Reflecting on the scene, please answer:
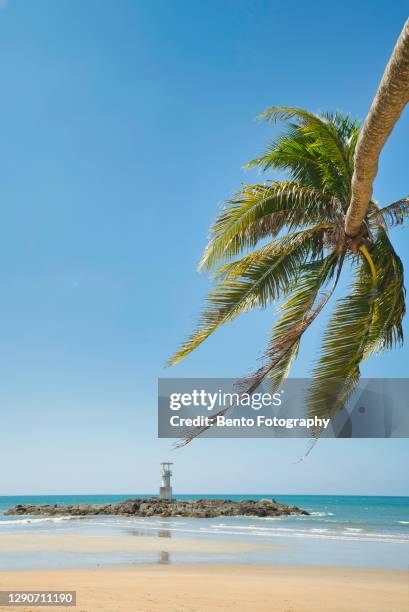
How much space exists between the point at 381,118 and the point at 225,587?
10.5 metres

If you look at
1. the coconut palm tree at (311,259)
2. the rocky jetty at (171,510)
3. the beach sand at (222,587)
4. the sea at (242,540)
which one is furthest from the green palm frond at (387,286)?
the rocky jetty at (171,510)

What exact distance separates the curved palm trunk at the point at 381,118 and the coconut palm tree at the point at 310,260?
2001mm

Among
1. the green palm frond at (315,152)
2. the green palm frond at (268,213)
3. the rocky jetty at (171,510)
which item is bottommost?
the rocky jetty at (171,510)

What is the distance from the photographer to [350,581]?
13.6m

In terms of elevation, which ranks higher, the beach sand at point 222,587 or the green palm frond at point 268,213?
the green palm frond at point 268,213

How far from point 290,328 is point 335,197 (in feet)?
5.47

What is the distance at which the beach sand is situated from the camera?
1058 centimetres

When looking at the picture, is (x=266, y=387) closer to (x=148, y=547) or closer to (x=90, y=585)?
(x=90, y=585)

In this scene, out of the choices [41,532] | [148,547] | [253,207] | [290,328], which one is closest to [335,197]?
[253,207]

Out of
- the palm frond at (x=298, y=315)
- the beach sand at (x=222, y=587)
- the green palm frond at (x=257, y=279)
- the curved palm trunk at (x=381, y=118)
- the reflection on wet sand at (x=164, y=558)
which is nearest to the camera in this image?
the curved palm trunk at (x=381, y=118)

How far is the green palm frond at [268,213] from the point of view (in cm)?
789

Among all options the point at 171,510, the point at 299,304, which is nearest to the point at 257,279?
the point at 299,304

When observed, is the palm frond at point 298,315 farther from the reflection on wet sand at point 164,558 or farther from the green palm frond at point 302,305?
the reflection on wet sand at point 164,558

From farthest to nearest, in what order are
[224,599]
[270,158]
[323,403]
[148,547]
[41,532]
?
1. [41,532]
2. [148,547]
3. [224,599]
4. [270,158]
5. [323,403]
